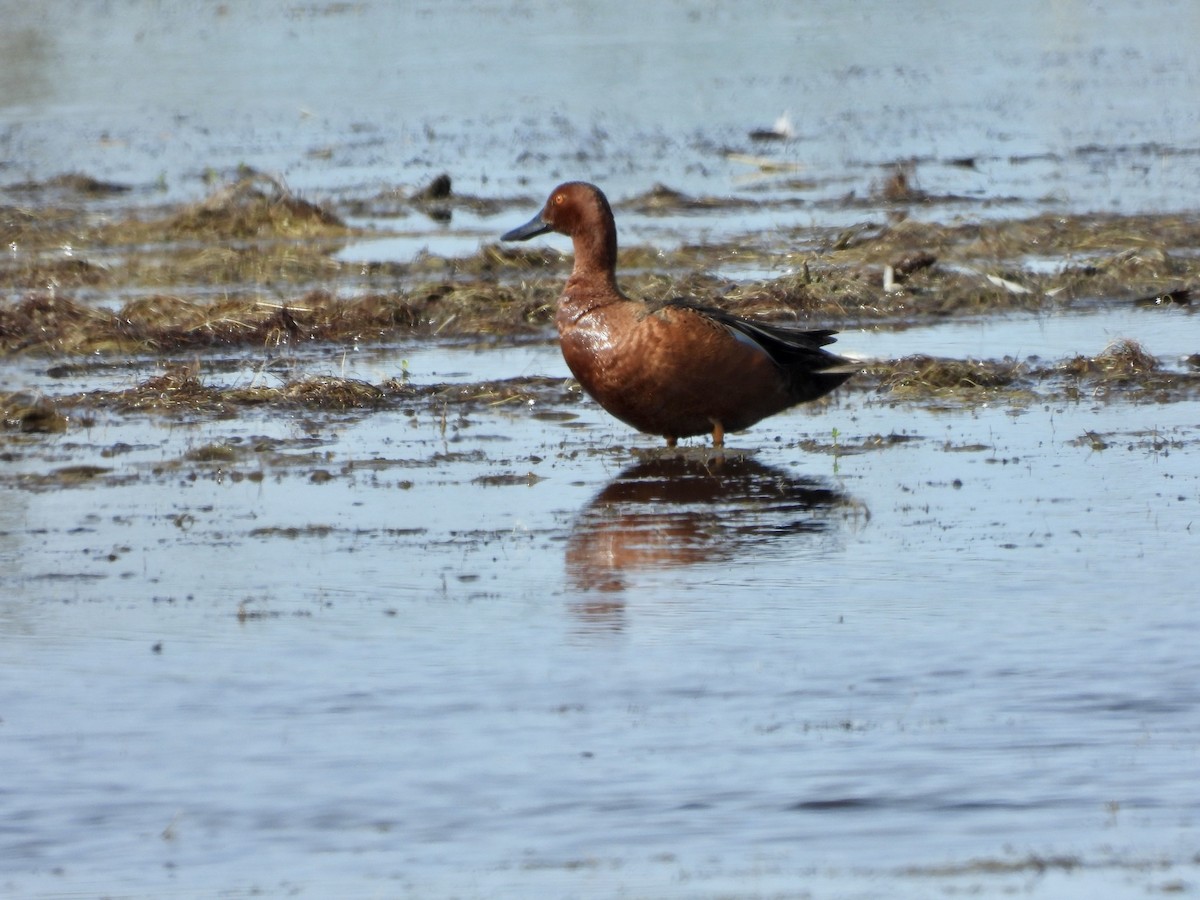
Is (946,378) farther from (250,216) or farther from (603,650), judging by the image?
(250,216)

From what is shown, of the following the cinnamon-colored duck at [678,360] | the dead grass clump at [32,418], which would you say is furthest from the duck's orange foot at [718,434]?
the dead grass clump at [32,418]

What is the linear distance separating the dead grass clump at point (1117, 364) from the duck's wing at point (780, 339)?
1.58 meters

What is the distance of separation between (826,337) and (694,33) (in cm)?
2741

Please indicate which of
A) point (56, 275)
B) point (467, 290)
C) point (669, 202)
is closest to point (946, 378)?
point (467, 290)

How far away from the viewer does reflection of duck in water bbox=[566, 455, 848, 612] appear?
7469 mm

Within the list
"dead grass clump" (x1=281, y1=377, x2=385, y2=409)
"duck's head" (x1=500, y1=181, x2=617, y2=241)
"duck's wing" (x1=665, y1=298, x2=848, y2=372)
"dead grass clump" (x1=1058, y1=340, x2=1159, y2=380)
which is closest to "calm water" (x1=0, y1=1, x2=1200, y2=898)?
"dead grass clump" (x1=281, y1=377, x2=385, y2=409)

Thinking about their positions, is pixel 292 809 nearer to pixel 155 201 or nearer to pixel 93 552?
pixel 93 552

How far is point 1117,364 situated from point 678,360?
2.60 meters

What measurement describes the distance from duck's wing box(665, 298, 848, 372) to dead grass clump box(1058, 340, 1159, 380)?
1581 millimetres

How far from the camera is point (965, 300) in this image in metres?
13.0

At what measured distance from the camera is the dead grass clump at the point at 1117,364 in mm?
10430

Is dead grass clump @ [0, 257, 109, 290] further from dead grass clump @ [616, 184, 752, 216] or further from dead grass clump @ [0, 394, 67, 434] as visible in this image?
dead grass clump @ [616, 184, 752, 216]

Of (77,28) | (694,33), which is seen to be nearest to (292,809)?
(694,33)

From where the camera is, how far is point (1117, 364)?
10.5 metres
